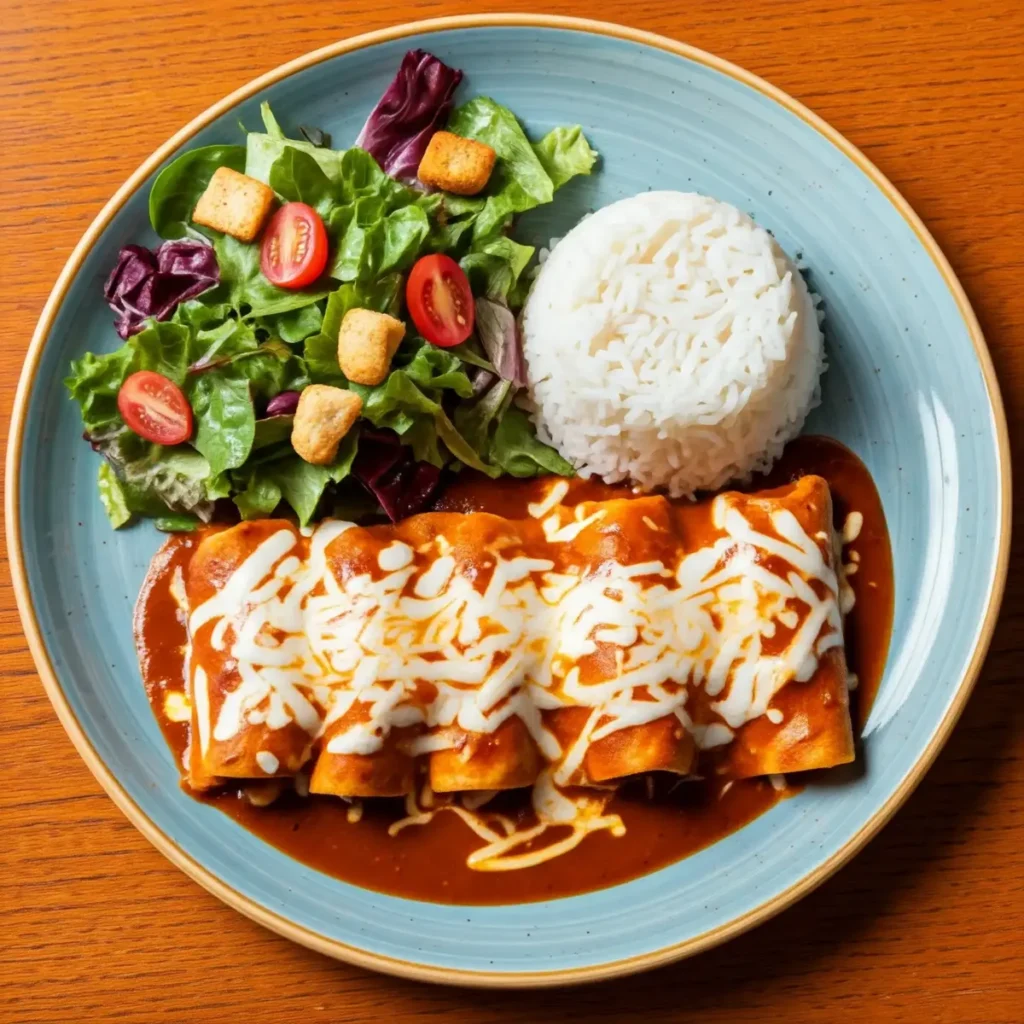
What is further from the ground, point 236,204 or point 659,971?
point 236,204

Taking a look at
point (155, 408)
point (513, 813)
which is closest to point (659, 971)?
point (513, 813)

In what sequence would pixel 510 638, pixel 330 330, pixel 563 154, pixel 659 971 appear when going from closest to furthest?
pixel 510 638
pixel 330 330
pixel 659 971
pixel 563 154

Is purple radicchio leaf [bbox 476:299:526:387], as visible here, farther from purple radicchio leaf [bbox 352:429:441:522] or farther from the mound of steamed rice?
purple radicchio leaf [bbox 352:429:441:522]

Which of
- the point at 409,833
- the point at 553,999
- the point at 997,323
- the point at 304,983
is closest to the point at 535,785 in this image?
the point at 409,833

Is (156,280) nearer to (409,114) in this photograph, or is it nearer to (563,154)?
(409,114)

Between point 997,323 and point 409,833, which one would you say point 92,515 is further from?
point 997,323

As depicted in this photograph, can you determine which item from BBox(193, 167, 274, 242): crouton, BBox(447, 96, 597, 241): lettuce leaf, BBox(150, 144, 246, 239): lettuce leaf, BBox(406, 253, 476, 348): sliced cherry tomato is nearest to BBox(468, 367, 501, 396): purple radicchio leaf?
BBox(406, 253, 476, 348): sliced cherry tomato
